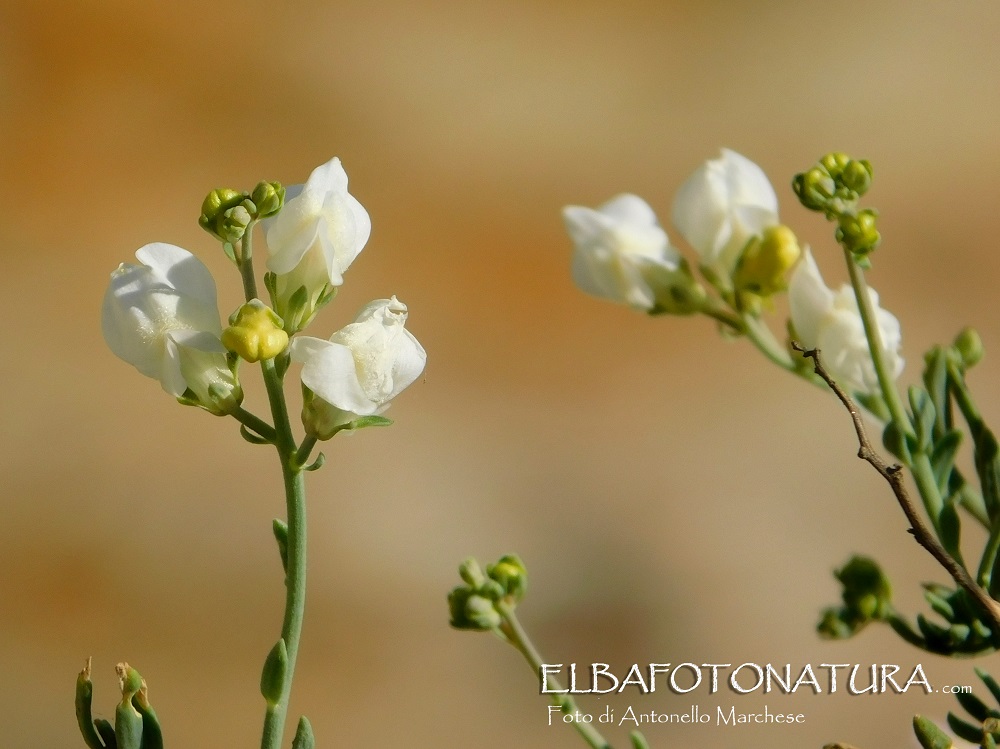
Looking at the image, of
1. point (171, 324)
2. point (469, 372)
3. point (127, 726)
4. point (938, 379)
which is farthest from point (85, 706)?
point (469, 372)

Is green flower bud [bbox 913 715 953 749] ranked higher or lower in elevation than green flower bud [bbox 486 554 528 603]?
lower

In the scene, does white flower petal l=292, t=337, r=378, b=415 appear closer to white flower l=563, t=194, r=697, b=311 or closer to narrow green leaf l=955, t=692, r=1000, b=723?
white flower l=563, t=194, r=697, b=311

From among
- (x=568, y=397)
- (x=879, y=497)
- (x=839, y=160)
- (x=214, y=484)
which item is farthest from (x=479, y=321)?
(x=839, y=160)

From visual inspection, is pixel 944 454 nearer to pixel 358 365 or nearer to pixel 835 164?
pixel 835 164

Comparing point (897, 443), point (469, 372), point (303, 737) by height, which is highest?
point (469, 372)

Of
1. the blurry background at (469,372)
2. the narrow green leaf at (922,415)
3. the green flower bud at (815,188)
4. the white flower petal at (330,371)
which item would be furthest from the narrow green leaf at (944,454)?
the blurry background at (469,372)

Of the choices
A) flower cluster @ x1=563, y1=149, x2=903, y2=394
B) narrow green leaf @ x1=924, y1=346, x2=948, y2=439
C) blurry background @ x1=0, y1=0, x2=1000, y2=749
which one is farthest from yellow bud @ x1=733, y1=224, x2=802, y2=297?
blurry background @ x1=0, y1=0, x2=1000, y2=749
